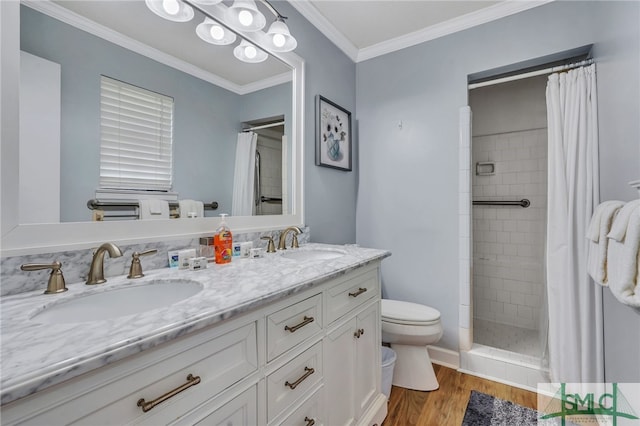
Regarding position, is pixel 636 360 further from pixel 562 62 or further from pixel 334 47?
pixel 334 47

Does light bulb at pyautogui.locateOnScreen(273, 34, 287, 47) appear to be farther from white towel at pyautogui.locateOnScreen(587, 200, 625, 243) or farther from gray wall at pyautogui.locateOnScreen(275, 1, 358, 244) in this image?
white towel at pyautogui.locateOnScreen(587, 200, 625, 243)

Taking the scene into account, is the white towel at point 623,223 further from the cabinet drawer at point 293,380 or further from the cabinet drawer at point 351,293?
the cabinet drawer at point 293,380

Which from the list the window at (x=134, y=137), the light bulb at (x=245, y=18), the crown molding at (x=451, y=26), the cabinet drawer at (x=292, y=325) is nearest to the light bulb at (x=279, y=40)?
the light bulb at (x=245, y=18)

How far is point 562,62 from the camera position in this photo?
197cm

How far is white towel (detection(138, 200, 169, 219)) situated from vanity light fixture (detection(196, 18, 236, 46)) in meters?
0.80

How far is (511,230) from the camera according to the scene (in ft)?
9.19

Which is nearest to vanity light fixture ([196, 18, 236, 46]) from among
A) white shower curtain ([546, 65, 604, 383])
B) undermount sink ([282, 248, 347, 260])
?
undermount sink ([282, 248, 347, 260])

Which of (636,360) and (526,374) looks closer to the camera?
(636,360)

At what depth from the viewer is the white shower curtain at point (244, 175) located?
1.48 m

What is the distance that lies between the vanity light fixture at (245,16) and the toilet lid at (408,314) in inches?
72.4

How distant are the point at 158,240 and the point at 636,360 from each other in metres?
1.99

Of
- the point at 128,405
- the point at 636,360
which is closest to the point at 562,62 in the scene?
the point at 636,360

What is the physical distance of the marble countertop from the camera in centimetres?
44

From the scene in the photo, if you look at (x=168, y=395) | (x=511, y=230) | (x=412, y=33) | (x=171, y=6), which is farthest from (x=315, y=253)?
(x=511, y=230)
